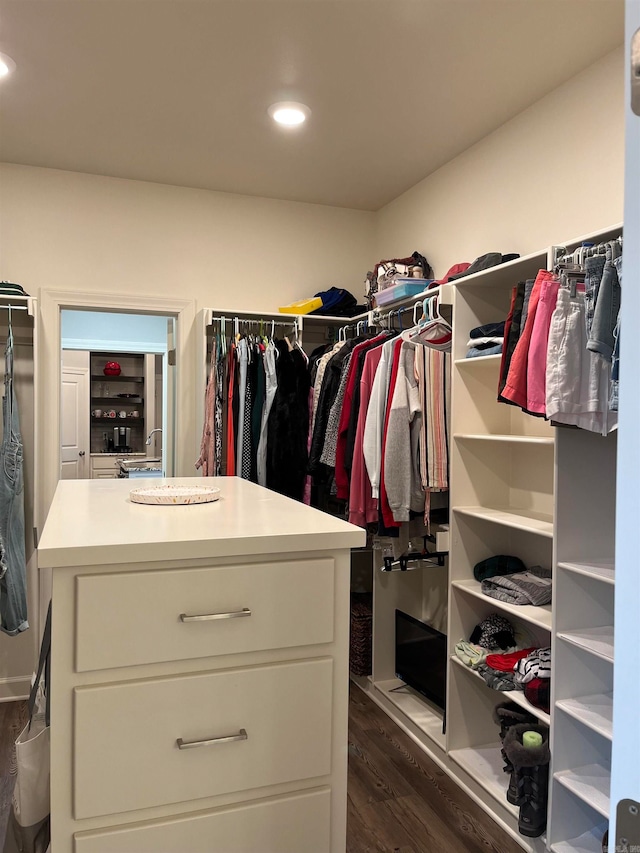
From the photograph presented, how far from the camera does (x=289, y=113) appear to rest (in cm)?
280

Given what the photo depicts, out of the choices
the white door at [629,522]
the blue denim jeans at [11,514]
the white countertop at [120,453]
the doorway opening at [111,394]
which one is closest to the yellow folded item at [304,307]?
the blue denim jeans at [11,514]

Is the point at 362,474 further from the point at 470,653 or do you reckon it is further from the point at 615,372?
the point at 615,372

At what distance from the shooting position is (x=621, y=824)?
1.65 feet

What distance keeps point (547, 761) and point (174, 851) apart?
138cm

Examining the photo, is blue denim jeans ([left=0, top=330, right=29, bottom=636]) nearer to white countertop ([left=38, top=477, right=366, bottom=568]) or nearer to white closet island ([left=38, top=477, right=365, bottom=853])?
white countertop ([left=38, top=477, right=366, bottom=568])

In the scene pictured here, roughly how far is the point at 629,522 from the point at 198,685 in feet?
2.82

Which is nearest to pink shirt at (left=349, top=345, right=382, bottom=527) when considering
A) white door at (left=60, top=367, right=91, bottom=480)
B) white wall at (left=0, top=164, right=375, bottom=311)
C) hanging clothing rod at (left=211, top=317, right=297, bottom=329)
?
hanging clothing rod at (left=211, top=317, right=297, bottom=329)

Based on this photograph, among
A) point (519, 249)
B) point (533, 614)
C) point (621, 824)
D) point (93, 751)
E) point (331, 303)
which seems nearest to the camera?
point (621, 824)

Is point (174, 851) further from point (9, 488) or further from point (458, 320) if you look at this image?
point (9, 488)

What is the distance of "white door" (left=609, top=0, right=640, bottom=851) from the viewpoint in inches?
19.8

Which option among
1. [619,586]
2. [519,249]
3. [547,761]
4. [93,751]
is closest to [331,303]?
[519,249]

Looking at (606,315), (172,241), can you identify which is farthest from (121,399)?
(606,315)

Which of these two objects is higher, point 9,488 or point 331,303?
point 331,303

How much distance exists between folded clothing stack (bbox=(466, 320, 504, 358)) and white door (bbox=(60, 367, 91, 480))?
509 cm
